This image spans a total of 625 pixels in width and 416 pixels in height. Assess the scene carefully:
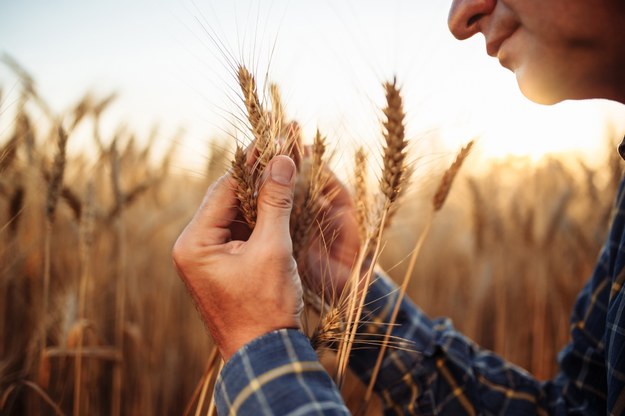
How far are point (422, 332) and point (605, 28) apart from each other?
29.0 inches

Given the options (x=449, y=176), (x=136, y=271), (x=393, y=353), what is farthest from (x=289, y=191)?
(x=136, y=271)

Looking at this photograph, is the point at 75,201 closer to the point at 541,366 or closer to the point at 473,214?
the point at 473,214

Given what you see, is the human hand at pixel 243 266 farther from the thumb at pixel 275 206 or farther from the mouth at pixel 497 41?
the mouth at pixel 497 41

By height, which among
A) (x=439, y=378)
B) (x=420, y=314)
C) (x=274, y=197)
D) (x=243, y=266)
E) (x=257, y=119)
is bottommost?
(x=439, y=378)

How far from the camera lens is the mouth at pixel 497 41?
857 millimetres

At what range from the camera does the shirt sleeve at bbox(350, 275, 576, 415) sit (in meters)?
1.10

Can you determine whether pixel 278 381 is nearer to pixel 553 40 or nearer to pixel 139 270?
pixel 553 40

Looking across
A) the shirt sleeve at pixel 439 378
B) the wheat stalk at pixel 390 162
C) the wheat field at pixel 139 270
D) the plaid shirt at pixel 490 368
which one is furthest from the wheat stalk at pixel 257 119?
the shirt sleeve at pixel 439 378

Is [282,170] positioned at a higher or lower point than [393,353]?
higher

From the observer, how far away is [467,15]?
2.84ft

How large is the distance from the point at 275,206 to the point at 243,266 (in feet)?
0.31

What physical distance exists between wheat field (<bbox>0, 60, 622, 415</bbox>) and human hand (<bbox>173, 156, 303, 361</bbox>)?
0.14 metres

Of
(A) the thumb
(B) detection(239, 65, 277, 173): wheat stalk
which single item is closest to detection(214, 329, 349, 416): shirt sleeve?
(A) the thumb

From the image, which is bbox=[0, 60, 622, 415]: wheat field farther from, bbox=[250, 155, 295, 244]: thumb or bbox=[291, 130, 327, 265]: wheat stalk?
bbox=[250, 155, 295, 244]: thumb
